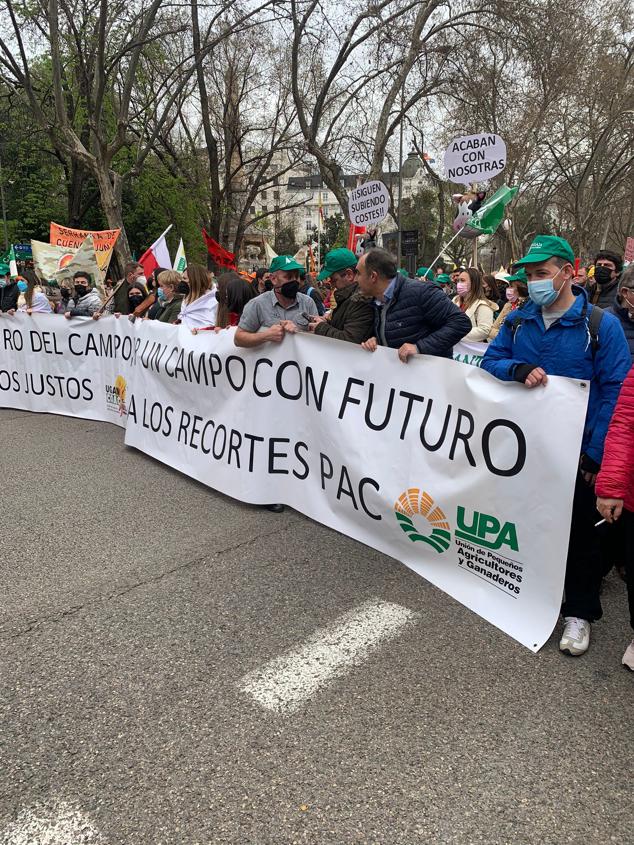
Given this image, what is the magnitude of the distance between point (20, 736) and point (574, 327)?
9.01 feet

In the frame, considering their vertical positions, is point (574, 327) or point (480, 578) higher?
point (574, 327)

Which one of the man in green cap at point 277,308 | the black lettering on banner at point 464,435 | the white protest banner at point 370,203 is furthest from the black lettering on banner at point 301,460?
the white protest banner at point 370,203

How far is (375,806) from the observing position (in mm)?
2061

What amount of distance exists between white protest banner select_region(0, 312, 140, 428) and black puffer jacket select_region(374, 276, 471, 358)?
3290 millimetres

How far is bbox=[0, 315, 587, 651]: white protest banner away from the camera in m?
2.94

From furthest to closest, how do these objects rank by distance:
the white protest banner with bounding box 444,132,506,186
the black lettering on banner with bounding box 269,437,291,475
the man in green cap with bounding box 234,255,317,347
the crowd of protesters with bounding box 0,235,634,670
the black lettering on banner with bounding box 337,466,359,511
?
the white protest banner with bounding box 444,132,506,186
the man in green cap with bounding box 234,255,317,347
the black lettering on banner with bounding box 269,437,291,475
the black lettering on banner with bounding box 337,466,359,511
the crowd of protesters with bounding box 0,235,634,670

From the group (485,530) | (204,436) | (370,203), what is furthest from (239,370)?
(370,203)

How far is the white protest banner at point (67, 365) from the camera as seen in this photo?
6.94m

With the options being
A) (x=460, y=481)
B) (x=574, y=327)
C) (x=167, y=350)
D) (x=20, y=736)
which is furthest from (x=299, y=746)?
(x=167, y=350)

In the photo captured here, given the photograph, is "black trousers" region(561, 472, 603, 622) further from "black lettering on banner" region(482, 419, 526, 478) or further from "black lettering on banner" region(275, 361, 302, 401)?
"black lettering on banner" region(275, 361, 302, 401)

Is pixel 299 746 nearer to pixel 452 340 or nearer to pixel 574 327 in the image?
pixel 574 327

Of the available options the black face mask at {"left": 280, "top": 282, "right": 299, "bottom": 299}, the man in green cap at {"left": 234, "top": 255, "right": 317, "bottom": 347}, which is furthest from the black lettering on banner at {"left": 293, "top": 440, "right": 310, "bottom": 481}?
the black face mask at {"left": 280, "top": 282, "right": 299, "bottom": 299}

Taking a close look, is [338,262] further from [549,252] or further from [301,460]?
[549,252]

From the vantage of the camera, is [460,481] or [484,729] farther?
[460,481]
